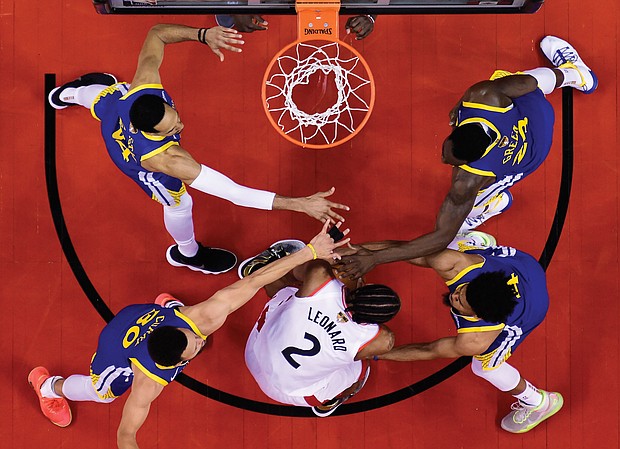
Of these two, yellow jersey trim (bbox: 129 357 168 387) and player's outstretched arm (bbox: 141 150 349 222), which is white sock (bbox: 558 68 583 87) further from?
yellow jersey trim (bbox: 129 357 168 387)

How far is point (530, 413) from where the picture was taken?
15.2ft

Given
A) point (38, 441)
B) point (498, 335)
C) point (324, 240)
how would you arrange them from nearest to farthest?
1. point (324, 240)
2. point (498, 335)
3. point (38, 441)

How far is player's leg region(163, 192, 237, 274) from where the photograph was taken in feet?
14.0

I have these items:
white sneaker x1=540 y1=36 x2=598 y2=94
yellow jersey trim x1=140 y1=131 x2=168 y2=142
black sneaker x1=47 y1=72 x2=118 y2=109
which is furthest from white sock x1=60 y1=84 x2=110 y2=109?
white sneaker x1=540 y1=36 x2=598 y2=94

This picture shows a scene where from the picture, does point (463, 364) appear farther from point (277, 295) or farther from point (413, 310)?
point (277, 295)

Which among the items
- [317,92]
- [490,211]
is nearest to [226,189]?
[317,92]

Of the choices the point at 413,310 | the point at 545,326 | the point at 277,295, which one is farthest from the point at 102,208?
the point at 545,326

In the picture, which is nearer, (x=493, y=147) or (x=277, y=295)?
(x=493, y=147)

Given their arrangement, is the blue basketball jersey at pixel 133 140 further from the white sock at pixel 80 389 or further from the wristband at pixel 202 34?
the white sock at pixel 80 389

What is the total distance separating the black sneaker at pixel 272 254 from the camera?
4605 millimetres

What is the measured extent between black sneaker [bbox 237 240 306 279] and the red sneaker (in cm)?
158

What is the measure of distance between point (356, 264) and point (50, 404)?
2.53m

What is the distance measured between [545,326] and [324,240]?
220 centimetres

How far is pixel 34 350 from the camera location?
4.73m
